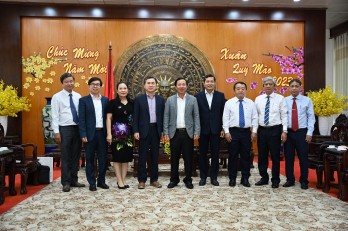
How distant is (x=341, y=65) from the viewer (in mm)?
10680

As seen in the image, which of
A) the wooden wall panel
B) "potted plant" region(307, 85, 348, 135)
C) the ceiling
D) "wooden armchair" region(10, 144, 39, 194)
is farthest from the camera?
the wooden wall panel

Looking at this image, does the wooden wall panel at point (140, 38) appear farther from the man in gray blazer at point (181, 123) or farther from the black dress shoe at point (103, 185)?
the black dress shoe at point (103, 185)

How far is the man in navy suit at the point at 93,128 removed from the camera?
15.6 feet

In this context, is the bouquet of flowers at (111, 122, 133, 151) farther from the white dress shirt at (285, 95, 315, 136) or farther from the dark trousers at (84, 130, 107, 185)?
the white dress shirt at (285, 95, 315, 136)

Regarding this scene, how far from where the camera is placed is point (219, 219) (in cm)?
346

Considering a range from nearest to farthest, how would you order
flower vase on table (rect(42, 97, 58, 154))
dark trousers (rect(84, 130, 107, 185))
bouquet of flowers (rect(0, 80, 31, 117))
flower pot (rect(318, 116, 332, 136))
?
dark trousers (rect(84, 130, 107, 185)), bouquet of flowers (rect(0, 80, 31, 117)), flower vase on table (rect(42, 97, 58, 154)), flower pot (rect(318, 116, 332, 136))

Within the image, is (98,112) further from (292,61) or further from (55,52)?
(292,61)

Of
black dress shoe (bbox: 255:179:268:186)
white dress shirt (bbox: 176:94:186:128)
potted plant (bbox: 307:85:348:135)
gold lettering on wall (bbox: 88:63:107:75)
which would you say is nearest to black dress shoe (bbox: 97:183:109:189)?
white dress shirt (bbox: 176:94:186:128)

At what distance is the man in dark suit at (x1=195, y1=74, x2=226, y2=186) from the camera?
5047 mm

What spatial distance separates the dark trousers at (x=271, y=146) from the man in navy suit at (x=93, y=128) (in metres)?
2.10

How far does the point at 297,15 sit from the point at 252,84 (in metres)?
1.89

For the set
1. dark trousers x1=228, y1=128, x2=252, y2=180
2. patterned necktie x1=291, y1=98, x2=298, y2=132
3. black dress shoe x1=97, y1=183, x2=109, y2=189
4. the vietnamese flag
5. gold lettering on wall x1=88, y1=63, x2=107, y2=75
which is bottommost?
black dress shoe x1=97, y1=183, x2=109, y2=189

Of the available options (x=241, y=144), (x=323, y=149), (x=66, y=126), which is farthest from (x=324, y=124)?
(x=66, y=126)

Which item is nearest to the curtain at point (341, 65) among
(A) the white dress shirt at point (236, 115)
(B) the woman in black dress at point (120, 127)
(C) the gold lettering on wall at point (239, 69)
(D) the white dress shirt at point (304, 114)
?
(C) the gold lettering on wall at point (239, 69)
